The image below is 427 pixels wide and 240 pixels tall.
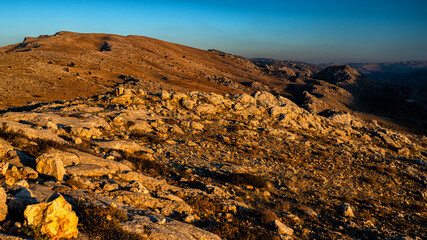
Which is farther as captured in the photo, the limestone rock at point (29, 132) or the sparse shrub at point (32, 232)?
the limestone rock at point (29, 132)

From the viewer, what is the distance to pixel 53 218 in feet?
14.9

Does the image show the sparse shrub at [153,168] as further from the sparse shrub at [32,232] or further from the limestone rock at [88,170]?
the sparse shrub at [32,232]

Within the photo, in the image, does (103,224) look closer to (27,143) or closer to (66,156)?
(66,156)

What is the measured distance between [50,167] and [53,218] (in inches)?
157

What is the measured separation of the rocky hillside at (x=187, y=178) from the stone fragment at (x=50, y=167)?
0.11 feet

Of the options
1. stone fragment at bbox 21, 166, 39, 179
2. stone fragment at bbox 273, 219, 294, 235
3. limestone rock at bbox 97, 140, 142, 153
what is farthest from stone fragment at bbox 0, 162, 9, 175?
stone fragment at bbox 273, 219, 294, 235

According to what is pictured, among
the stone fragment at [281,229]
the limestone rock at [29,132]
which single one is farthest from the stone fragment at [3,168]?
the stone fragment at [281,229]

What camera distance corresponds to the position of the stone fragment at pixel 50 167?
25.3 feet

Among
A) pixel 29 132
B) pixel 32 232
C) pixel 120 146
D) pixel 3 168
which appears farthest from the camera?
pixel 120 146

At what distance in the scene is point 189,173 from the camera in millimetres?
12594

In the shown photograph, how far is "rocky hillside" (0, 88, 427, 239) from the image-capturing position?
19.7 feet

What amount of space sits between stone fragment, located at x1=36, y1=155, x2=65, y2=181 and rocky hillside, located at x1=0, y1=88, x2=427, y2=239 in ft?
0.11

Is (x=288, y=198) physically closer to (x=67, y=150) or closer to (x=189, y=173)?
(x=189, y=173)

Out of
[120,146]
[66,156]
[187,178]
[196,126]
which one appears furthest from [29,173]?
[196,126]
